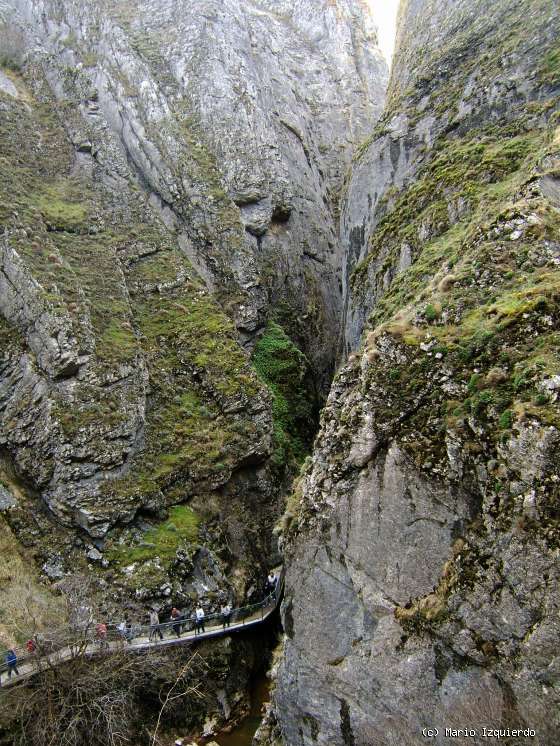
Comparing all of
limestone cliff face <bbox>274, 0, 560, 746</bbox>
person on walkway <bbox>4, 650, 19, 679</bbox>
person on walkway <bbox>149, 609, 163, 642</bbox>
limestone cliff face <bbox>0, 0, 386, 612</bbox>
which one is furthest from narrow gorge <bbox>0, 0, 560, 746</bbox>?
person on walkway <bbox>4, 650, 19, 679</bbox>

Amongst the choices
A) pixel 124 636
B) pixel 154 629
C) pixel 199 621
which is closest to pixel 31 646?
pixel 124 636

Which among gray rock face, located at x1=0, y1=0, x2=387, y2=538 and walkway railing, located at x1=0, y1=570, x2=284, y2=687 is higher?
gray rock face, located at x1=0, y1=0, x2=387, y2=538

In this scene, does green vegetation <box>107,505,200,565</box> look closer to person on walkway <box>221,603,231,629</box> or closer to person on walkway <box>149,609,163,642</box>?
person on walkway <box>149,609,163,642</box>

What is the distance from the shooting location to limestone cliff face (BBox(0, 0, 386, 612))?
2592cm

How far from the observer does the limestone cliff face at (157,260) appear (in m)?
25.9

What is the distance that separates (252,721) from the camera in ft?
73.9

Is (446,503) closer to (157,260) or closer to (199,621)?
(199,621)

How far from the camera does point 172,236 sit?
37.9m

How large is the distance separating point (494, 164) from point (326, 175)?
30.9 metres

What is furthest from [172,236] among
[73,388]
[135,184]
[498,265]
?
[498,265]

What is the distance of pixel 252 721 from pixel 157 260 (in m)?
26.6

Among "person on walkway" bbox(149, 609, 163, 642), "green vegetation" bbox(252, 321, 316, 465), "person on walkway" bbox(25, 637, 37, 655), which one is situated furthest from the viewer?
"green vegetation" bbox(252, 321, 316, 465)

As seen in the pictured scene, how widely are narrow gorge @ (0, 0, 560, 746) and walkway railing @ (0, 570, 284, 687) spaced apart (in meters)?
0.58

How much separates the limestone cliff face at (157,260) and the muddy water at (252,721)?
5243 mm
